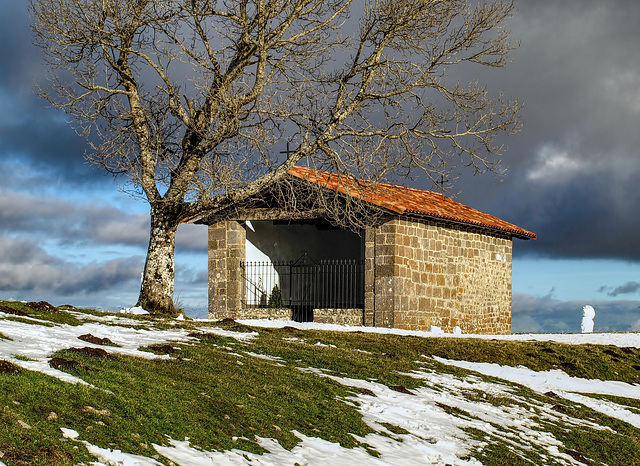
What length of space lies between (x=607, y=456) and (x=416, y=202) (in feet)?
48.2

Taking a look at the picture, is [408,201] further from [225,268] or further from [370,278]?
[225,268]

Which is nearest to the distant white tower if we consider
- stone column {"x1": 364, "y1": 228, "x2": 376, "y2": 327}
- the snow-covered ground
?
stone column {"x1": 364, "y1": 228, "x2": 376, "y2": 327}

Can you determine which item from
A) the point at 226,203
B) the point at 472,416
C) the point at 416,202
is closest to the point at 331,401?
the point at 472,416

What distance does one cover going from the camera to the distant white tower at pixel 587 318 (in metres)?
30.4

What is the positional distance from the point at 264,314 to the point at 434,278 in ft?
19.1

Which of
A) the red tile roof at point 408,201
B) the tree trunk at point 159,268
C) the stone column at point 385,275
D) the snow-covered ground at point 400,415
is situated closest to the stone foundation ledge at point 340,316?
the stone column at point 385,275

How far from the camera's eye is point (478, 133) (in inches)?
782

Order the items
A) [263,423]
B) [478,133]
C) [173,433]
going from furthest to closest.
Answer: [478,133]
[263,423]
[173,433]

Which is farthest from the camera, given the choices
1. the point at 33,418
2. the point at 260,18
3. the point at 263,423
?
the point at 260,18

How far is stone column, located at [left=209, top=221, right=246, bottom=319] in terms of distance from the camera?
23.9 metres

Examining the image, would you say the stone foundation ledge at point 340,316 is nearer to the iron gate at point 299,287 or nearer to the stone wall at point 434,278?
the stone wall at point 434,278

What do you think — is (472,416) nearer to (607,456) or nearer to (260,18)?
(607,456)

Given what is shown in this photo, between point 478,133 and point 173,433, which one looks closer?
point 173,433

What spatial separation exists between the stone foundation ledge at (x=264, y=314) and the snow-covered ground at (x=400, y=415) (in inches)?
337
